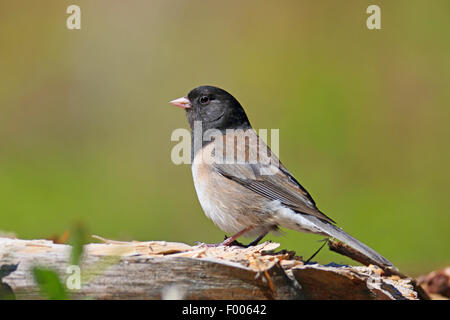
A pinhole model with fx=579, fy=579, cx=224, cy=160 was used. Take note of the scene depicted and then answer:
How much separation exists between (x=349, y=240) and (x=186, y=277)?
913mm

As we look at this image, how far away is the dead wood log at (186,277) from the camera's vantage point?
160 centimetres

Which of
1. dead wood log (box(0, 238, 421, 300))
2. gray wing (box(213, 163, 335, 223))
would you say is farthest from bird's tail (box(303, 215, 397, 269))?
dead wood log (box(0, 238, 421, 300))

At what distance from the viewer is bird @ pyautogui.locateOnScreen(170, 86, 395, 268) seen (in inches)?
108

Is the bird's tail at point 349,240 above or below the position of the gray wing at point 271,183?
below

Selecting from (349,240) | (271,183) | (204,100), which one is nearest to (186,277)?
(349,240)

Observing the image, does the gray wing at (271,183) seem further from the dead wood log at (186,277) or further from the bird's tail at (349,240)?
the dead wood log at (186,277)

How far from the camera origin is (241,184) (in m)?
3.01

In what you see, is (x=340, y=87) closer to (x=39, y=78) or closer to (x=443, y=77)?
(x=443, y=77)

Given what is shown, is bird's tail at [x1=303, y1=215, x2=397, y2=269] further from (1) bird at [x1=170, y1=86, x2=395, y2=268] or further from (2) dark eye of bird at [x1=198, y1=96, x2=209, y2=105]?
(2) dark eye of bird at [x1=198, y1=96, x2=209, y2=105]

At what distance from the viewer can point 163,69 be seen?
8.17 metres

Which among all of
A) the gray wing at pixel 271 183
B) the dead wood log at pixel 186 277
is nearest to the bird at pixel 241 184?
the gray wing at pixel 271 183

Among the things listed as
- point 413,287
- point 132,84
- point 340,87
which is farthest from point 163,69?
point 413,287

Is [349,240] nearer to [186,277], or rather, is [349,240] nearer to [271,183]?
[271,183]

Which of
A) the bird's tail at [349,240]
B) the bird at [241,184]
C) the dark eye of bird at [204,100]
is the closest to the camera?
the bird's tail at [349,240]
